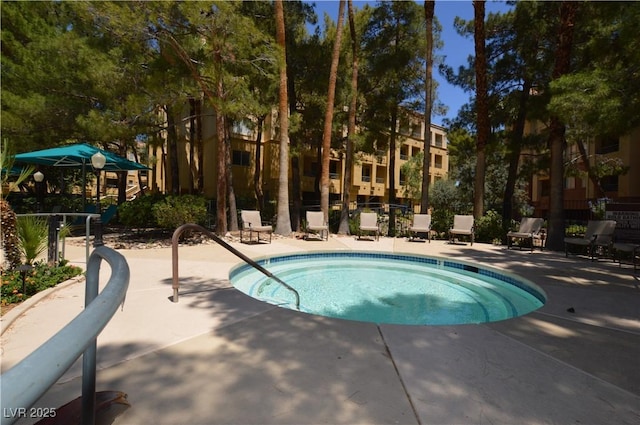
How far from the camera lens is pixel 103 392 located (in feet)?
6.56

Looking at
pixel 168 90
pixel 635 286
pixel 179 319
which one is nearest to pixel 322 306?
pixel 179 319

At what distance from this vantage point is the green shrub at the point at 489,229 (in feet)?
36.4

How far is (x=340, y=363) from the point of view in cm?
261

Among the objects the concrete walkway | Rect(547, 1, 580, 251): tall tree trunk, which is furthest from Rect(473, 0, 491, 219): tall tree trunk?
the concrete walkway

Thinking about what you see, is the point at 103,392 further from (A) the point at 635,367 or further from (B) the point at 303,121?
(B) the point at 303,121

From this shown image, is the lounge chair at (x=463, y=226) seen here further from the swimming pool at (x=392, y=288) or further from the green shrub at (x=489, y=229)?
the swimming pool at (x=392, y=288)

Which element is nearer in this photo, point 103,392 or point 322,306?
point 103,392

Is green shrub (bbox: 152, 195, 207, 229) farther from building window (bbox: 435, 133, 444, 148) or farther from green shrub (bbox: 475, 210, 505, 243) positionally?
building window (bbox: 435, 133, 444, 148)

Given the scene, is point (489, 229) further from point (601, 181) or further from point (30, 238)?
point (601, 181)

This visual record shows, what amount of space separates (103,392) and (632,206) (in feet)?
35.0

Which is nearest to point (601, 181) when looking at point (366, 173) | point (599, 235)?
point (366, 173)

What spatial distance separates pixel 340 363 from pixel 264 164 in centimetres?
2111

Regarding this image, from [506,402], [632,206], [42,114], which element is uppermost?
[42,114]

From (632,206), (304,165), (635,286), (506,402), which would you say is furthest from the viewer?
(304,165)
